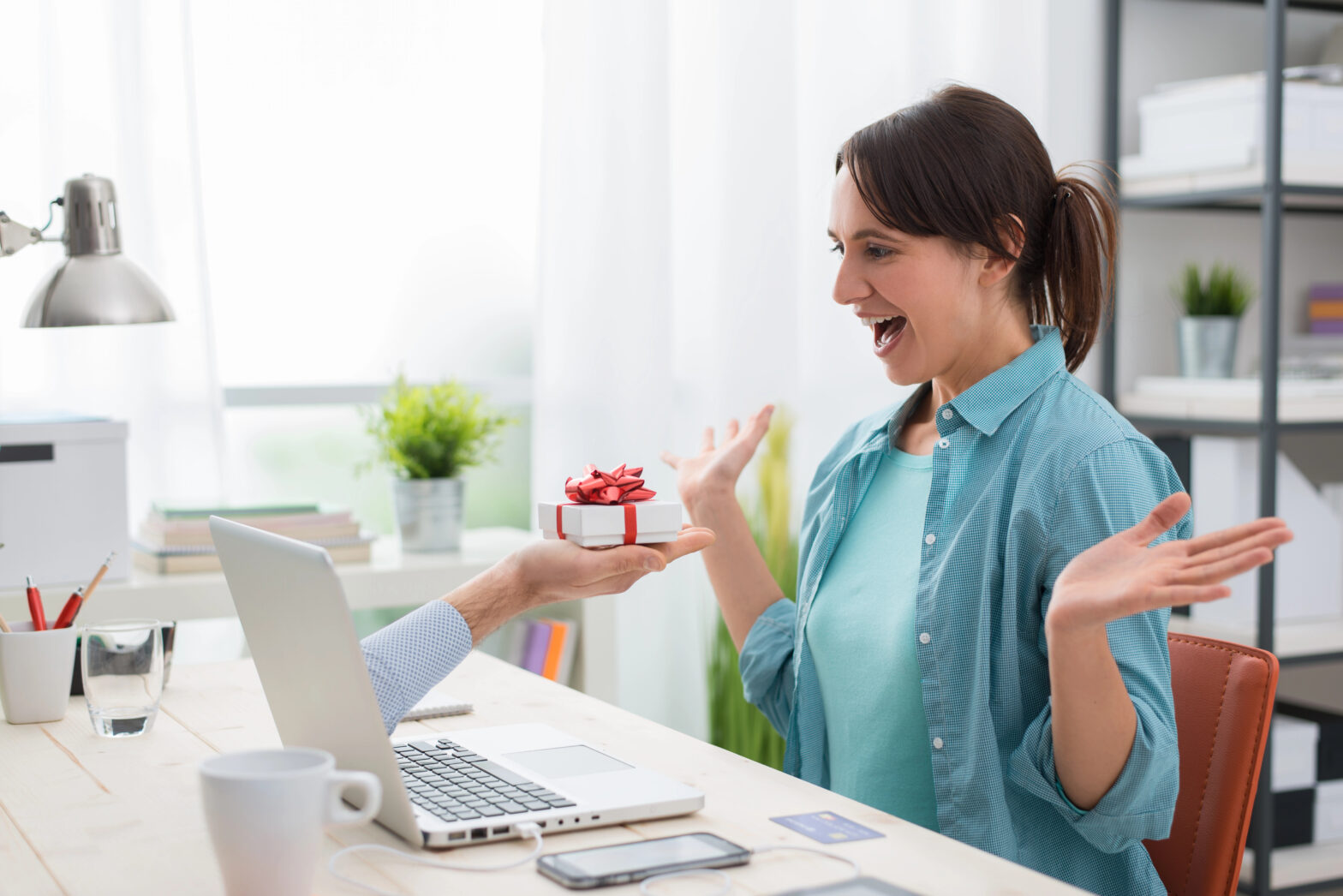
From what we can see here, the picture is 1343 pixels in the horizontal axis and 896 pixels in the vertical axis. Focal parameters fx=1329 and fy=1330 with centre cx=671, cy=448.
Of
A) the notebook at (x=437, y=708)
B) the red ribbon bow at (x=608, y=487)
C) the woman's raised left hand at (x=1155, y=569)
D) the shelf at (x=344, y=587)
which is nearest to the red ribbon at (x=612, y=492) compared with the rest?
the red ribbon bow at (x=608, y=487)

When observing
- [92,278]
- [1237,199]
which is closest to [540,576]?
[92,278]

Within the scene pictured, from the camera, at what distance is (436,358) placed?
105 inches

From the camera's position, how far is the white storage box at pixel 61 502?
1999mm

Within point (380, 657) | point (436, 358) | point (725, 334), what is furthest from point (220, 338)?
point (380, 657)

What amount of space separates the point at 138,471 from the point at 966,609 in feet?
4.96

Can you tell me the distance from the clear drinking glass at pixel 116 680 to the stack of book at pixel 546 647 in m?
1.08

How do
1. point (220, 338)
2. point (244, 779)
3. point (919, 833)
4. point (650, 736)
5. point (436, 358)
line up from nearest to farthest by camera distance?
point (244, 779), point (919, 833), point (650, 736), point (220, 338), point (436, 358)

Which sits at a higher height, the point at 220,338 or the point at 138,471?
the point at 220,338

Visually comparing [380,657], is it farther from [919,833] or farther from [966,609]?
[966,609]

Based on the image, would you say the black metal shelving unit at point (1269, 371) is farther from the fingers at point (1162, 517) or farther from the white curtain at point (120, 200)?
the white curtain at point (120, 200)

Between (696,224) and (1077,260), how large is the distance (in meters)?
1.26

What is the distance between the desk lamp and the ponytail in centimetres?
109

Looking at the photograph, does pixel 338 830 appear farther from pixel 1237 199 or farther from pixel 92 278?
pixel 1237 199

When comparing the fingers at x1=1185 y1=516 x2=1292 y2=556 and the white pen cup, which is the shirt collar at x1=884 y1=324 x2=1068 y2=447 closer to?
the fingers at x1=1185 y1=516 x2=1292 y2=556
